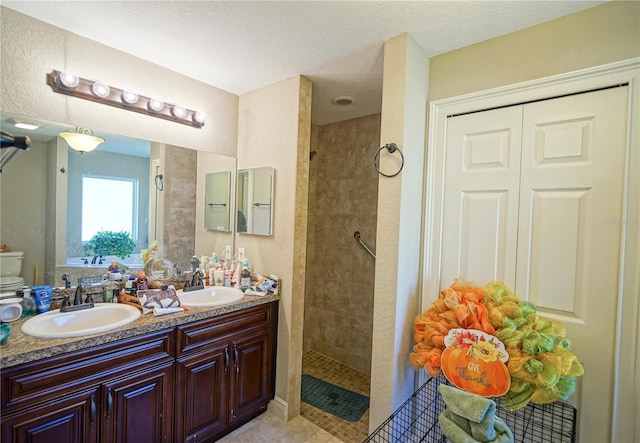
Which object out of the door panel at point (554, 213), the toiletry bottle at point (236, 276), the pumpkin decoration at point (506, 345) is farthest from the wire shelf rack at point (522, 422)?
the toiletry bottle at point (236, 276)

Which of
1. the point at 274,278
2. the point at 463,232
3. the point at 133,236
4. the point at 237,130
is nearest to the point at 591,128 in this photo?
the point at 463,232

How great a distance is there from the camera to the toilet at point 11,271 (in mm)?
1557

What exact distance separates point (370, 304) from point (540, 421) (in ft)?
5.11

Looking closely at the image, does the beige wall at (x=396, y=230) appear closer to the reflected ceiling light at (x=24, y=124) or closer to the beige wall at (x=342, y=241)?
the beige wall at (x=342, y=241)

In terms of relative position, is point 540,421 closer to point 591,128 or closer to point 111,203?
point 591,128

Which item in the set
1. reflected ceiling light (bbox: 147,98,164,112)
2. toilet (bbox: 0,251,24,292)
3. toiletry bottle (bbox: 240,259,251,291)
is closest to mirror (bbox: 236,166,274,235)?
toiletry bottle (bbox: 240,259,251,291)

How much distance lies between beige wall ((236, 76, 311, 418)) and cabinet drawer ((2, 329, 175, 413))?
834 mm

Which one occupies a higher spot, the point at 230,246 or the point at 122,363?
the point at 230,246

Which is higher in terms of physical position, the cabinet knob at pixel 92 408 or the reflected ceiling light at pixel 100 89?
the reflected ceiling light at pixel 100 89

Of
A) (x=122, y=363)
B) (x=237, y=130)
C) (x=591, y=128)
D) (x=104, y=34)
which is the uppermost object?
(x=104, y=34)

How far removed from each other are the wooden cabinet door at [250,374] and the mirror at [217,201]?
0.95 metres

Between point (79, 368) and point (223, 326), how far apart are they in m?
0.74

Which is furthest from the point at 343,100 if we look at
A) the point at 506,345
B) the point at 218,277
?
the point at 506,345

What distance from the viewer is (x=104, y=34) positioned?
1.68m
